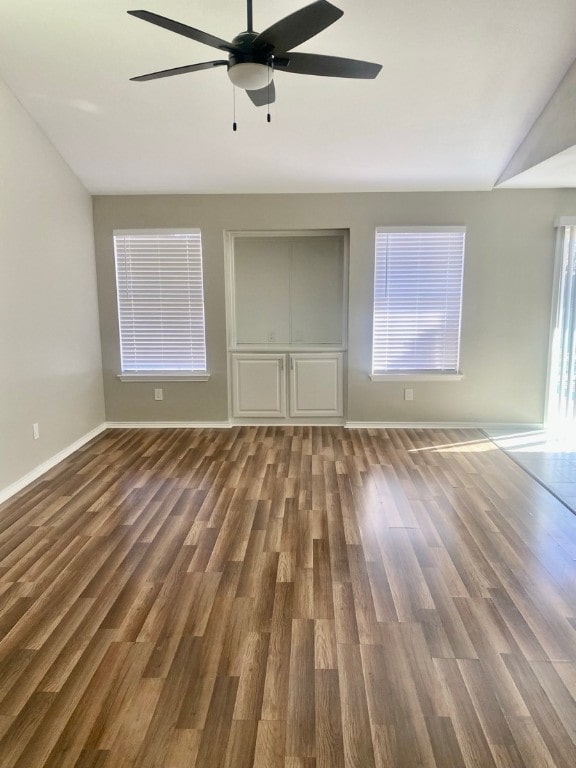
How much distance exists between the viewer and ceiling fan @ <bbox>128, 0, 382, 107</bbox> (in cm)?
204

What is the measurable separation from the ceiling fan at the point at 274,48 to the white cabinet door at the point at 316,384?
332 cm

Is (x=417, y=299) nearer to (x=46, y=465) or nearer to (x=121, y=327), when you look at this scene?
(x=121, y=327)

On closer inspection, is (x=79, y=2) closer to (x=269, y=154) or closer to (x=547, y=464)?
(x=269, y=154)

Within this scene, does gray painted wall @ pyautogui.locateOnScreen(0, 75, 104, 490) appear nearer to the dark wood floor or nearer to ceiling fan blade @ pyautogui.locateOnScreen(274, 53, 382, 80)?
the dark wood floor

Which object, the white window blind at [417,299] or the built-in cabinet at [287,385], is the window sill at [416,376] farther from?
the built-in cabinet at [287,385]

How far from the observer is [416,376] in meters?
5.48

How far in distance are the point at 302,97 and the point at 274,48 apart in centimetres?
170

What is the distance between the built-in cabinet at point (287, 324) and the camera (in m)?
5.66

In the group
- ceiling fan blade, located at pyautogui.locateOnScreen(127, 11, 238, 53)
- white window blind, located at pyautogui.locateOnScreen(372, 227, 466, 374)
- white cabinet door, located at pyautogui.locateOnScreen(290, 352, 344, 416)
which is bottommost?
white cabinet door, located at pyautogui.locateOnScreen(290, 352, 344, 416)

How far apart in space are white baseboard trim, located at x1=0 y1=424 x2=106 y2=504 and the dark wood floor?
0.11m

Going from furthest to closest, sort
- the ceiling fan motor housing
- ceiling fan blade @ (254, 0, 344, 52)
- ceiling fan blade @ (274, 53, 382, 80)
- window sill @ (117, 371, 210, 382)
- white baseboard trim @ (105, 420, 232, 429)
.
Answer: white baseboard trim @ (105, 420, 232, 429), window sill @ (117, 371, 210, 382), ceiling fan blade @ (274, 53, 382, 80), the ceiling fan motor housing, ceiling fan blade @ (254, 0, 344, 52)

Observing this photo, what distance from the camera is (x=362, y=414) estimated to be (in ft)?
18.5

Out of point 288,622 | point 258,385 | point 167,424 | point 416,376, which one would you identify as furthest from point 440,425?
point 288,622

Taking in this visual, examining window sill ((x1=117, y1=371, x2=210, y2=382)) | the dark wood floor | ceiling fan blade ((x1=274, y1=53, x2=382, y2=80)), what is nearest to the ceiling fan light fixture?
ceiling fan blade ((x1=274, y1=53, x2=382, y2=80))
